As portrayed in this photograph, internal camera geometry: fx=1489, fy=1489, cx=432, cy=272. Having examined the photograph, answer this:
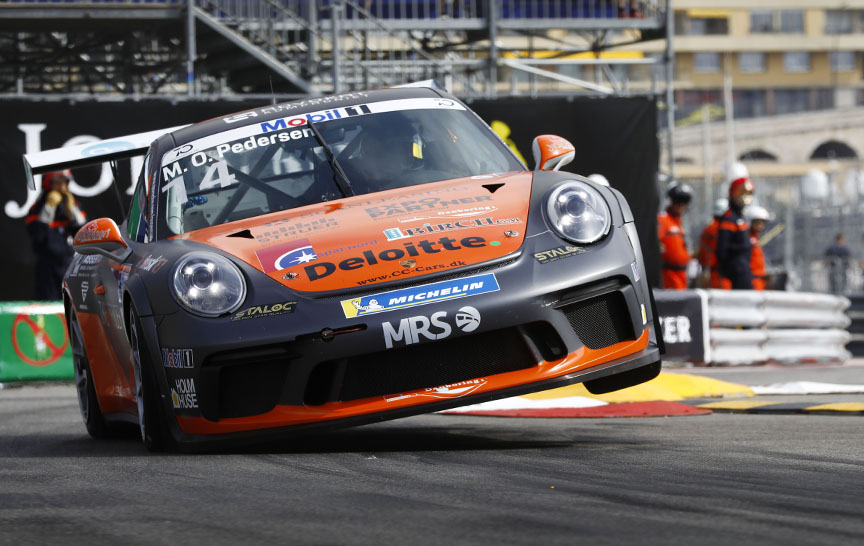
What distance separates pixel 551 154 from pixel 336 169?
93cm

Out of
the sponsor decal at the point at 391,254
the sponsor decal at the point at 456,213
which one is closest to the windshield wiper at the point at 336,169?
the sponsor decal at the point at 456,213

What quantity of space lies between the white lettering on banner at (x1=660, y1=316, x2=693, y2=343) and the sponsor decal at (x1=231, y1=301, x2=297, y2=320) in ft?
28.0

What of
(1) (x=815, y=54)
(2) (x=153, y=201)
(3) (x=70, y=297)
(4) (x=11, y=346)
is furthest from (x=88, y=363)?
(1) (x=815, y=54)

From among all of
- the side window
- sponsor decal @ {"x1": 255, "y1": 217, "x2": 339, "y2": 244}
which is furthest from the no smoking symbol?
sponsor decal @ {"x1": 255, "y1": 217, "x2": 339, "y2": 244}

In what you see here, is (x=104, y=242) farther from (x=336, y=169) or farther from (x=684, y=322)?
(x=684, y=322)

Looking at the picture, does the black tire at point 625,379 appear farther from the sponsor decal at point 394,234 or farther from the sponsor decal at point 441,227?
the sponsor decal at point 394,234

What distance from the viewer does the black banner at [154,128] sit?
15008mm

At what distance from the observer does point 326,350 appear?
5.25 metres

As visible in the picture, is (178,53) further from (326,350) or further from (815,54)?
(815,54)

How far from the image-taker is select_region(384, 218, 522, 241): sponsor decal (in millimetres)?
5527

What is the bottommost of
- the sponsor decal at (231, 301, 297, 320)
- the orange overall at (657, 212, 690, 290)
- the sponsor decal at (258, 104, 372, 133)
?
the orange overall at (657, 212, 690, 290)

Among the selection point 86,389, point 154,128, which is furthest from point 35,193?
point 86,389

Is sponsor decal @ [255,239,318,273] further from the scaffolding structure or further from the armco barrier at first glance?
the scaffolding structure

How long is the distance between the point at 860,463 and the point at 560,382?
109 cm
